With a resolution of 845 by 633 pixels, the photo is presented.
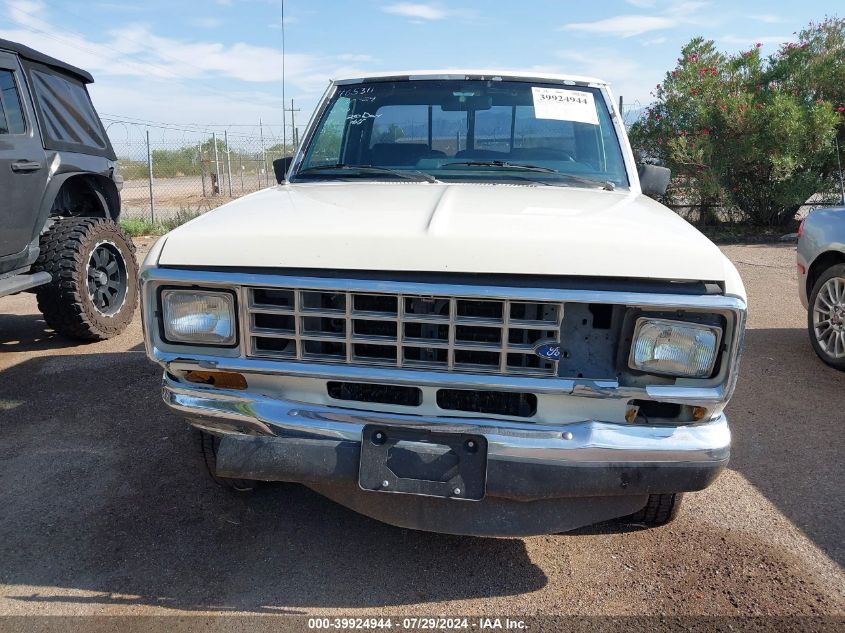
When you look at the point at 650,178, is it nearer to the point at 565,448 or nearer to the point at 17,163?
the point at 565,448

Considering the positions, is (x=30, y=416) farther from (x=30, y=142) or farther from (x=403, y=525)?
(x=403, y=525)

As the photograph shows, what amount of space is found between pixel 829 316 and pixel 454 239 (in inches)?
154

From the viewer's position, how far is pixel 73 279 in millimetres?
4949

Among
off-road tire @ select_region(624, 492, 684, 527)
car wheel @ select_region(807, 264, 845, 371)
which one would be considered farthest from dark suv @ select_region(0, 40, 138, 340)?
car wheel @ select_region(807, 264, 845, 371)

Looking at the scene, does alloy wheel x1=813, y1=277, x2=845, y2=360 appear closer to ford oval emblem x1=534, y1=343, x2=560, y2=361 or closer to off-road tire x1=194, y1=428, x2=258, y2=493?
ford oval emblem x1=534, y1=343, x2=560, y2=361

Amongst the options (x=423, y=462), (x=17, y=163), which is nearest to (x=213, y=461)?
(x=423, y=462)

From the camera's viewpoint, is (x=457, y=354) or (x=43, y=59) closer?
(x=457, y=354)

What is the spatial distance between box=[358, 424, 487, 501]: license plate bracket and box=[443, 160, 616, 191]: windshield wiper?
1.59 metres

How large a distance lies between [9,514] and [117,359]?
85.4 inches

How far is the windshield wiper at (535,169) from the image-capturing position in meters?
3.16

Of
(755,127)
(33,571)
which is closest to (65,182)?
(33,571)

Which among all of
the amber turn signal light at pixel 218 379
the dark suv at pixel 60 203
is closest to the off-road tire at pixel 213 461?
the amber turn signal light at pixel 218 379

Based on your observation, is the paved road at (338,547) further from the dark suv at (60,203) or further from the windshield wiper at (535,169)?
the windshield wiper at (535,169)

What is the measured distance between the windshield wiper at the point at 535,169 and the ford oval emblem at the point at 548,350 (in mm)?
1317
